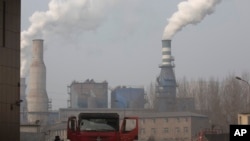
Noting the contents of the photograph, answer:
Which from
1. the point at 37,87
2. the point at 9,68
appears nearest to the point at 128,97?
the point at 37,87

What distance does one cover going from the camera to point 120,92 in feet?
540

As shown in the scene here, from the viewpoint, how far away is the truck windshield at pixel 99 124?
20922 millimetres

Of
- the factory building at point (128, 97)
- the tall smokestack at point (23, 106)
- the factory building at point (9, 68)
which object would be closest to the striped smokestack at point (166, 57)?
the factory building at point (128, 97)

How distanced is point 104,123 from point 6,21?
361 inches

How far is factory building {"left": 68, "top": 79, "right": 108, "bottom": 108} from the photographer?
164m

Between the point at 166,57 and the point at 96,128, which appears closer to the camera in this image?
the point at 96,128

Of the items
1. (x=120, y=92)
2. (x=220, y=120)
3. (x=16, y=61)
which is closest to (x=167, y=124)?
(x=220, y=120)

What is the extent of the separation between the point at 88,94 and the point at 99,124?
146 meters

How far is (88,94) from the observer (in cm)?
16625

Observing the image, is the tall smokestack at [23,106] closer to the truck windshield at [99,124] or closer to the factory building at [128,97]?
the factory building at [128,97]

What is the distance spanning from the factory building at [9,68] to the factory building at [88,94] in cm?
13302

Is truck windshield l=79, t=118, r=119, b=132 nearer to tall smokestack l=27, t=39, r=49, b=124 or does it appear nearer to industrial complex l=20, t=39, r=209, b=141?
industrial complex l=20, t=39, r=209, b=141

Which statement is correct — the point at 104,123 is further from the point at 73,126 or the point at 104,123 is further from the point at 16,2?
the point at 16,2

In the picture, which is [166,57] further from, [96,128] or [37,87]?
[96,128]
